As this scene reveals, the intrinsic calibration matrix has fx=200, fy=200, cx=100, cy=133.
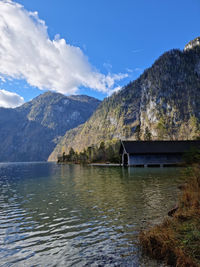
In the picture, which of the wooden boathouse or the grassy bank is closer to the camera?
the grassy bank

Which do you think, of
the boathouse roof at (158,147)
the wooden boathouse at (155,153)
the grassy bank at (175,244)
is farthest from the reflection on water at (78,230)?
the wooden boathouse at (155,153)

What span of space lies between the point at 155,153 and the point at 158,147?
2.13m

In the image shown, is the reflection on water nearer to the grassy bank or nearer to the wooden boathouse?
the grassy bank

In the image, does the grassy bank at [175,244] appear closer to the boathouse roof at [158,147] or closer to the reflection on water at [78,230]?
the reflection on water at [78,230]

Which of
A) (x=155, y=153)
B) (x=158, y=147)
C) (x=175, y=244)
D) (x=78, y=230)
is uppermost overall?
(x=158, y=147)

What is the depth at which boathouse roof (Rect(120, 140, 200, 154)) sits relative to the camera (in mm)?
58250

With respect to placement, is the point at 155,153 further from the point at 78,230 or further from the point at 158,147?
the point at 78,230

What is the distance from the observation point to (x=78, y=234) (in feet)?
27.1

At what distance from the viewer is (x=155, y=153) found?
58.9 metres

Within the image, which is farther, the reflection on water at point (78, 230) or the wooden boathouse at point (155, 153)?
the wooden boathouse at point (155, 153)

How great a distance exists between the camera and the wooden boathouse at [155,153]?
58656 millimetres

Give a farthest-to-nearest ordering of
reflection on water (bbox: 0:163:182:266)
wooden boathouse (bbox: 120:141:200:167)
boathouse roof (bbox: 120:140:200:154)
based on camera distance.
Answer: wooden boathouse (bbox: 120:141:200:167) < boathouse roof (bbox: 120:140:200:154) < reflection on water (bbox: 0:163:182:266)

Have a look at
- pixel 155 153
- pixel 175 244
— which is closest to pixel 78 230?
pixel 175 244

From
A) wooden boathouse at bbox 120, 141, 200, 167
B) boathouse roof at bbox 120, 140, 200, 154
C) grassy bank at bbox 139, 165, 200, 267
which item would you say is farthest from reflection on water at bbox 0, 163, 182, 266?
wooden boathouse at bbox 120, 141, 200, 167
